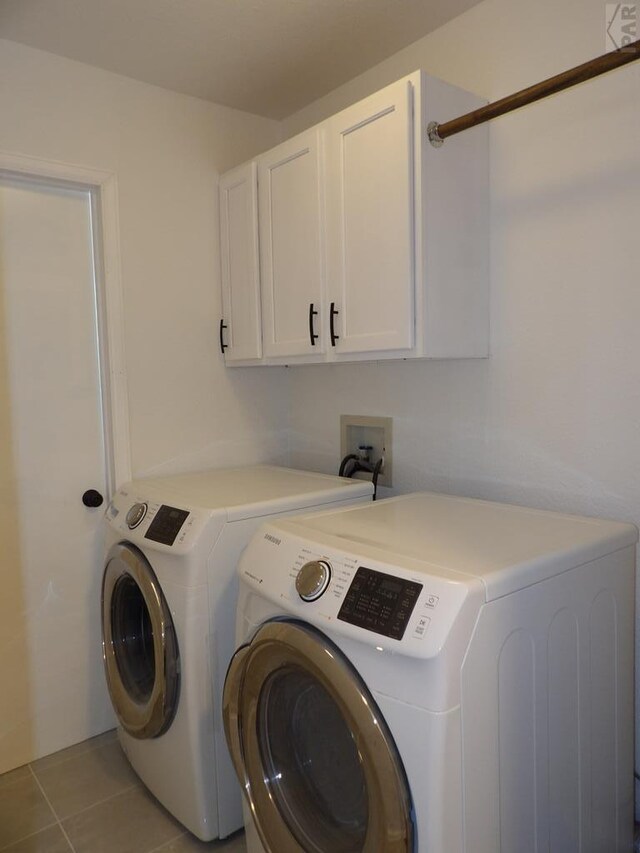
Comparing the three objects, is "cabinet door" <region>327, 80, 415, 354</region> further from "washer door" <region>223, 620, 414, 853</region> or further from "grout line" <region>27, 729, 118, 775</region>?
"grout line" <region>27, 729, 118, 775</region>

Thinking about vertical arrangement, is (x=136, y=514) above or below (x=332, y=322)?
below

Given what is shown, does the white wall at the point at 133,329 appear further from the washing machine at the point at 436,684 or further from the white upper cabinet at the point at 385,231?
the washing machine at the point at 436,684

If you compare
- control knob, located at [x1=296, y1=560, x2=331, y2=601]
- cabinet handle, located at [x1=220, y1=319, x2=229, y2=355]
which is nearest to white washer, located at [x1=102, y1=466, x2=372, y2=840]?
control knob, located at [x1=296, y1=560, x2=331, y2=601]

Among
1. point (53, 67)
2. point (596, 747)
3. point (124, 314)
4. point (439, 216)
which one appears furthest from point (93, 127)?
point (596, 747)

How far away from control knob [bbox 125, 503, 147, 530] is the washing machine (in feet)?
1.84

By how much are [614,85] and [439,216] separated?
50 cm

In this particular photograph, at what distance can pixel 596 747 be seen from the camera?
130 cm

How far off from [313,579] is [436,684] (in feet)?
1.04

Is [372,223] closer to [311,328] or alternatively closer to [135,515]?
[311,328]

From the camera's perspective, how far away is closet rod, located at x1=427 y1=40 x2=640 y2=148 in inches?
46.1

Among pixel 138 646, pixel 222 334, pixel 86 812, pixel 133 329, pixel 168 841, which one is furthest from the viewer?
pixel 222 334

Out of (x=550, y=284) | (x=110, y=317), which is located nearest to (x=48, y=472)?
(x=110, y=317)

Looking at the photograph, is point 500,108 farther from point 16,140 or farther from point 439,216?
point 16,140

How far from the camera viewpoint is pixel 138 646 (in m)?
1.93
